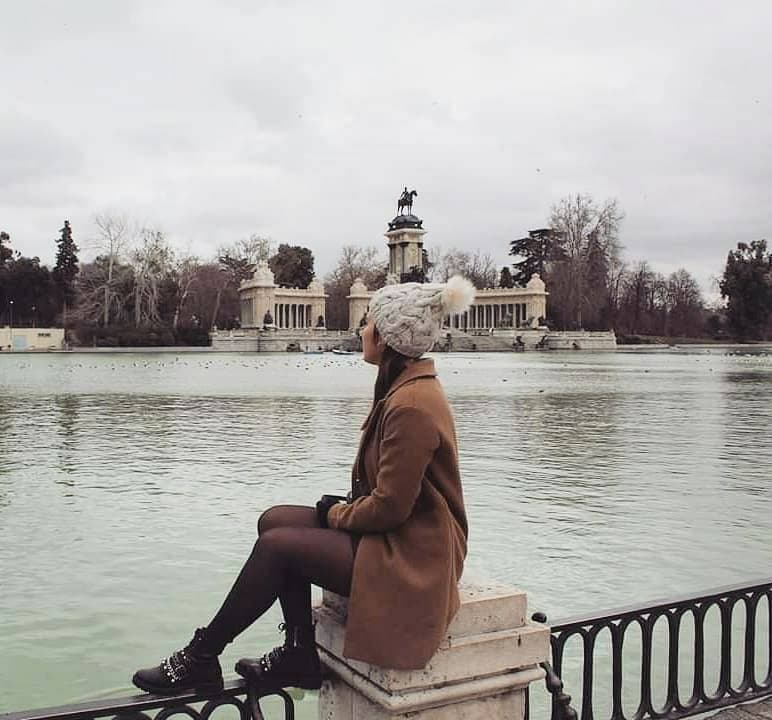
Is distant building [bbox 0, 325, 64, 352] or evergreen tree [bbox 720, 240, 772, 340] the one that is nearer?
distant building [bbox 0, 325, 64, 352]

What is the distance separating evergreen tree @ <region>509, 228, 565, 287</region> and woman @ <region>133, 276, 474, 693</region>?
97660 millimetres

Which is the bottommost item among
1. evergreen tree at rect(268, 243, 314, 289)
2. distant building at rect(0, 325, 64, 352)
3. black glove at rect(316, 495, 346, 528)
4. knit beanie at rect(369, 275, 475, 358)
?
black glove at rect(316, 495, 346, 528)

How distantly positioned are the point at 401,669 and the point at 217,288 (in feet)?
310

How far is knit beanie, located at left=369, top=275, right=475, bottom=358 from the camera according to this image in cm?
318

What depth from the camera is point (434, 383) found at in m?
3.06

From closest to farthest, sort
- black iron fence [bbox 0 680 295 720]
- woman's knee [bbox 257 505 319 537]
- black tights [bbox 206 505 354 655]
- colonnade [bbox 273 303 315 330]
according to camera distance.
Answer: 1. black iron fence [bbox 0 680 295 720]
2. black tights [bbox 206 505 354 655]
3. woman's knee [bbox 257 505 319 537]
4. colonnade [bbox 273 303 315 330]

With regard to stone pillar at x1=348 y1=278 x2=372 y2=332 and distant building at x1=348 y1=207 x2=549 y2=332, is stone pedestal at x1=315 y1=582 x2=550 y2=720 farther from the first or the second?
stone pillar at x1=348 y1=278 x2=372 y2=332

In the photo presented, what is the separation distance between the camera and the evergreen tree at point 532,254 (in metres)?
102

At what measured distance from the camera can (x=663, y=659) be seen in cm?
561

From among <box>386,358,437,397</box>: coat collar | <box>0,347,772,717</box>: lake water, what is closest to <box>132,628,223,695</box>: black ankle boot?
<box>386,358,437,397</box>: coat collar

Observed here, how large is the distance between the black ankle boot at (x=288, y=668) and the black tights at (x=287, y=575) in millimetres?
85

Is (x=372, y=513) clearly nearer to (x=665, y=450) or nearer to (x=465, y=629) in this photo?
(x=465, y=629)

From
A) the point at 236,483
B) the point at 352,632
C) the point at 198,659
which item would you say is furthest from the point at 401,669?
the point at 236,483

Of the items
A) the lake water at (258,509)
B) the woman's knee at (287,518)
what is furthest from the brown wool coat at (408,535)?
the lake water at (258,509)
